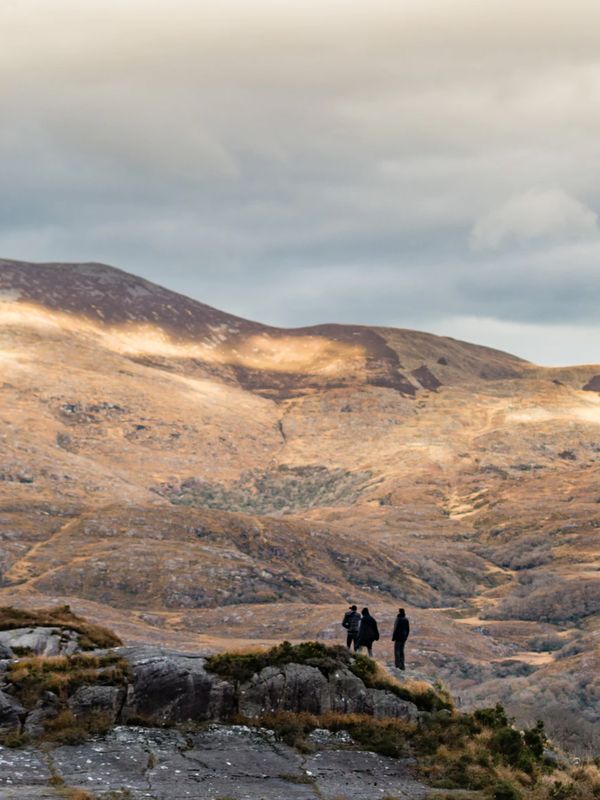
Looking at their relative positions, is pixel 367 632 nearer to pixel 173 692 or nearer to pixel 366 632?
pixel 366 632

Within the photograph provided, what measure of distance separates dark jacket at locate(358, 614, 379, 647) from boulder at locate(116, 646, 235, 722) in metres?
9.44

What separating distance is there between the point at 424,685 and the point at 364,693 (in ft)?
10.2

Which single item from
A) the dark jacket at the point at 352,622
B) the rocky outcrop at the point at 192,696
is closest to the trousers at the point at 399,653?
the dark jacket at the point at 352,622

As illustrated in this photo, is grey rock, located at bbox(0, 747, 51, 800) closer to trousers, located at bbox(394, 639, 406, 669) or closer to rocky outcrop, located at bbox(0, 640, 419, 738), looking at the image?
rocky outcrop, located at bbox(0, 640, 419, 738)

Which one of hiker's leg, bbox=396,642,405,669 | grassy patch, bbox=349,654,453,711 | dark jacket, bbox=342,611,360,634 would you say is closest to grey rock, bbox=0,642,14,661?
grassy patch, bbox=349,654,453,711

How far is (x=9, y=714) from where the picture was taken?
31391 mm

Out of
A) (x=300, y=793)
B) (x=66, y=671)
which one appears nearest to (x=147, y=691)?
(x=66, y=671)

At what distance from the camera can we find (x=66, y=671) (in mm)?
33688

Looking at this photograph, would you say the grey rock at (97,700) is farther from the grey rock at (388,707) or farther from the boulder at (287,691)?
the grey rock at (388,707)

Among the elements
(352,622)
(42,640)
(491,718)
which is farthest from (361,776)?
(42,640)

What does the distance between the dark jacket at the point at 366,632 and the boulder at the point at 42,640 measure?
1174 cm

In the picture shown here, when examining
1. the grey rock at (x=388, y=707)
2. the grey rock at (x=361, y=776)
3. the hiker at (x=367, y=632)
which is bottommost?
the grey rock at (x=361, y=776)

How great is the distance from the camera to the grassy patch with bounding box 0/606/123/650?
39344 millimetres

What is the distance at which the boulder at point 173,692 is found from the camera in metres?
33.3
